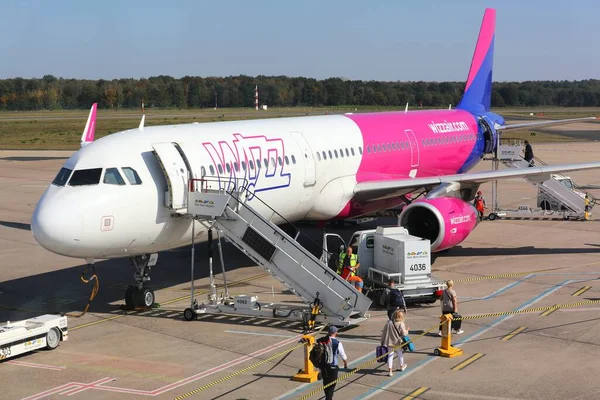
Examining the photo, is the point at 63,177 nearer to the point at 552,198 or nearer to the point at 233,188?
the point at 233,188

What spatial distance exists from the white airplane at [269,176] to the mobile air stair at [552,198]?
1715 millimetres

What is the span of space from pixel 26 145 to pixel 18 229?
1969 inches

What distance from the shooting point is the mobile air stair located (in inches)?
1287

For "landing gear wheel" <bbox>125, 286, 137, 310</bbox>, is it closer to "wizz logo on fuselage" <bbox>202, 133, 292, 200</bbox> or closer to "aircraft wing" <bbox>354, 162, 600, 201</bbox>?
"wizz logo on fuselage" <bbox>202, 133, 292, 200</bbox>

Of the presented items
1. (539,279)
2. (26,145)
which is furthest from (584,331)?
(26,145)

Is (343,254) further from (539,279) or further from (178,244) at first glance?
(539,279)

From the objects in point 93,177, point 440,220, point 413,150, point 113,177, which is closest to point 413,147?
point 413,150

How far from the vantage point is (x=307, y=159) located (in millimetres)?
23375

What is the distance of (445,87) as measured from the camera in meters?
164

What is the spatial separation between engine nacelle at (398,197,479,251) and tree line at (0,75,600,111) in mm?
133751

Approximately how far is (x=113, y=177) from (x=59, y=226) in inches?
70.5

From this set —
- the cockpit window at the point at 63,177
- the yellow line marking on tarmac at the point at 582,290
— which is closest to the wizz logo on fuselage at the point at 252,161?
the cockpit window at the point at 63,177

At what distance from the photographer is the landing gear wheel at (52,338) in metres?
16.6

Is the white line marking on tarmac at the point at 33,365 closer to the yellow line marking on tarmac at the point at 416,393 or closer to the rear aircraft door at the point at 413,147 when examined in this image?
the yellow line marking on tarmac at the point at 416,393
